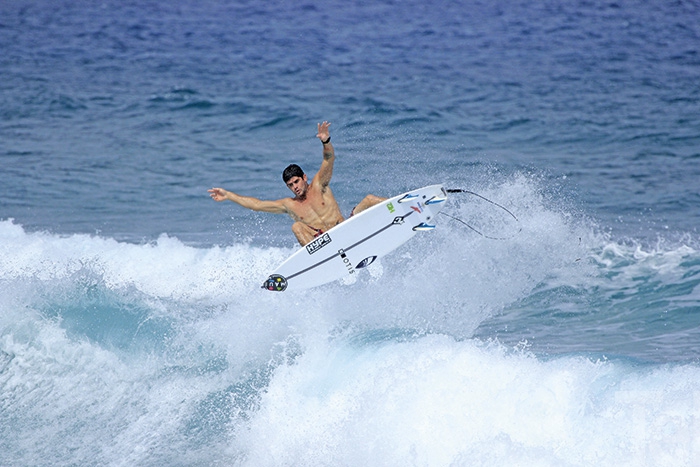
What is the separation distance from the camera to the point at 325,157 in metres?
9.73

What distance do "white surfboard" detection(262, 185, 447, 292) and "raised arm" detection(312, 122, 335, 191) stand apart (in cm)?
52

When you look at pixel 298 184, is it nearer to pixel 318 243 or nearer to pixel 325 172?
pixel 325 172

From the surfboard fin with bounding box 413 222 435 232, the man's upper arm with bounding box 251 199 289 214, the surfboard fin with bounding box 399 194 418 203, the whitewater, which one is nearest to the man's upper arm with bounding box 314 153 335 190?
the man's upper arm with bounding box 251 199 289 214

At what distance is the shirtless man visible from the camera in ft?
32.0

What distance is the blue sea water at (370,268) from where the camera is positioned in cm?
848

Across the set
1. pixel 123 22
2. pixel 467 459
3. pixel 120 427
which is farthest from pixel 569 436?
pixel 123 22

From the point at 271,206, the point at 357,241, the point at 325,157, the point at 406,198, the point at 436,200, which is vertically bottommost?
the point at 357,241

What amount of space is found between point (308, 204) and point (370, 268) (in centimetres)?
208

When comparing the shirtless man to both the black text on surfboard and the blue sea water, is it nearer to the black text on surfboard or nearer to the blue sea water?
the black text on surfboard

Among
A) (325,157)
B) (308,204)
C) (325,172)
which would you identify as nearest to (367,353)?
(308,204)

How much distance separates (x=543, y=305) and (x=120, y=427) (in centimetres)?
531

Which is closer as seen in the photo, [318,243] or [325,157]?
[325,157]

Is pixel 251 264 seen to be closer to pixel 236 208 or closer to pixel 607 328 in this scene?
pixel 236 208

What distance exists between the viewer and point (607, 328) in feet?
35.7
